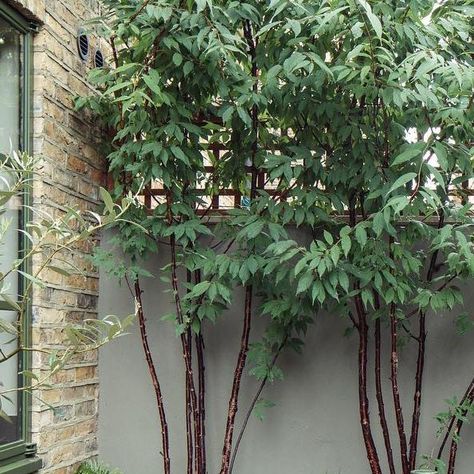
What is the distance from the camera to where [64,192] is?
12.1 ft

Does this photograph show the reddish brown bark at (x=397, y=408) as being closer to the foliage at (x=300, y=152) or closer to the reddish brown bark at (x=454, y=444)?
the foliage at (x=300, y=152)

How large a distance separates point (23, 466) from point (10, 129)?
4.62 ft

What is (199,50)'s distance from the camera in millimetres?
3350

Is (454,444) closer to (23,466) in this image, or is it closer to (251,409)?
(251,409)

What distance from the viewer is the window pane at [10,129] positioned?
3292 millimetres

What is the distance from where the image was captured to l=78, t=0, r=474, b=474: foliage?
10.3 feet

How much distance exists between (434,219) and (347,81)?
987 mm

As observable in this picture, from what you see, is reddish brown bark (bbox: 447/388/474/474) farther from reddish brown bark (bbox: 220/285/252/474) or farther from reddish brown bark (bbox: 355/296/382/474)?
reddish brown bark (bbox: 220/285/252/474)

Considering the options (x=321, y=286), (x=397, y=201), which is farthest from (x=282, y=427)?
(x=397, y=201)

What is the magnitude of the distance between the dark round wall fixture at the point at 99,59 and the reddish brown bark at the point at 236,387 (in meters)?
1.42

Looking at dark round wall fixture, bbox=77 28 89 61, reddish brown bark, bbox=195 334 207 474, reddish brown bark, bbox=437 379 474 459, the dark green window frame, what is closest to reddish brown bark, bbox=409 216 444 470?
reddish brown bark, bbox=437 379 474 459

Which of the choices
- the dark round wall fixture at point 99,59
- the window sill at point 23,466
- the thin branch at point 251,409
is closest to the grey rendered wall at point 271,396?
the thin branch at point 251,409

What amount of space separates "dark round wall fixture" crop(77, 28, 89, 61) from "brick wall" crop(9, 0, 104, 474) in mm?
27

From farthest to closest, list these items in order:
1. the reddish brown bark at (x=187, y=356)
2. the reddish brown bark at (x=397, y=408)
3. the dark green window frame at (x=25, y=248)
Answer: the reddish brown bark at (x=187, y=356)
the reddish brown bark at (x=397, y=408)
the dark green window frame at (x=25, y=248)
